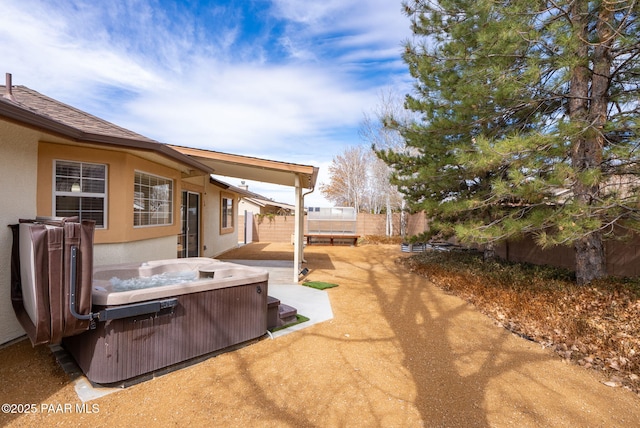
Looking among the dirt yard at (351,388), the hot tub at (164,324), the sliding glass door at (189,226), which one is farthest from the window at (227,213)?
the dirt yard at (351,388)

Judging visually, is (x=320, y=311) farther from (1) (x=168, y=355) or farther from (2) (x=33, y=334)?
(2) (x=33, y=334)

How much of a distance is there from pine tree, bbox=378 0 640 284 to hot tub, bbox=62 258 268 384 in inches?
156

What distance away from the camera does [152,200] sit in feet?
19.9

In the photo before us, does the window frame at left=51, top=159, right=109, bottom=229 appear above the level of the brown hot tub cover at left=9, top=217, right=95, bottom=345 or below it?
above

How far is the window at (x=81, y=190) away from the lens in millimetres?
4449

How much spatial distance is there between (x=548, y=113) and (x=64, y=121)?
28.3ft

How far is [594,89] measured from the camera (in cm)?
538

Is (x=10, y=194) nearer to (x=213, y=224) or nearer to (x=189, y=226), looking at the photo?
(x=189, y=226)

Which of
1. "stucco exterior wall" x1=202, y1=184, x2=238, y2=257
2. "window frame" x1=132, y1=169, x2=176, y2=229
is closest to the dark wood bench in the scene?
"stucco exterior wall" x1=202, y1=184, x2=238, y2=257

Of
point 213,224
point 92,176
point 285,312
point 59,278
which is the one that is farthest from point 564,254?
→ point 213,224

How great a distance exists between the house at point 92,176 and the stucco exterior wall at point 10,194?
0.4 inches

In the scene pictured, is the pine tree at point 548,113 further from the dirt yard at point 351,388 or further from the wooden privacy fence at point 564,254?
the dirt yard at point 351,388

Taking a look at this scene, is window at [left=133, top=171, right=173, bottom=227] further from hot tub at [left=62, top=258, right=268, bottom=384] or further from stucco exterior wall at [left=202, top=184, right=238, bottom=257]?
stucco exterior wall at [left=202, top=184, right=238, bottom=257]

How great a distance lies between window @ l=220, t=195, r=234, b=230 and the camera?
1216cm
